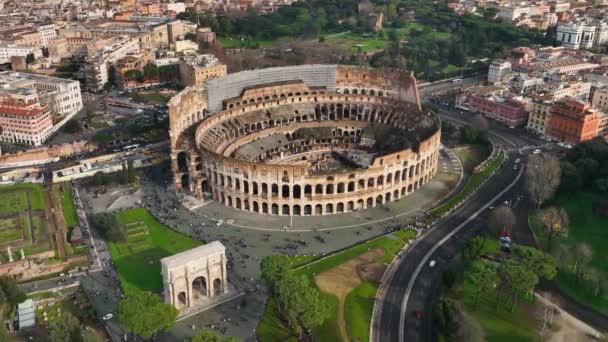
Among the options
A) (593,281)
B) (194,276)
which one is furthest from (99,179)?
(593,281)

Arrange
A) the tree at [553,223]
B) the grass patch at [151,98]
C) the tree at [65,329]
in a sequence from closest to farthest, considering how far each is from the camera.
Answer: the tree at [65,329]
the tree at [553,223]
the grass patch at [151,98]

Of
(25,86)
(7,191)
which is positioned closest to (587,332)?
(7,191)

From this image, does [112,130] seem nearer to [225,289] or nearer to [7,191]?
[7,191]

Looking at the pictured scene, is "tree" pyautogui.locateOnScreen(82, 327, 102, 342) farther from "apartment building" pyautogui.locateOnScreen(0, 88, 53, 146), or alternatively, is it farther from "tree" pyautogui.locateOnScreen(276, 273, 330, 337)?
"apartment building" pyautogui.locateOnScreen(0, 88, 53, 146)

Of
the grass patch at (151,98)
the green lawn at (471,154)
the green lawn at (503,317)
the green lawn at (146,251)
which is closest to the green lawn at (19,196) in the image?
the green lawn at (146,251)

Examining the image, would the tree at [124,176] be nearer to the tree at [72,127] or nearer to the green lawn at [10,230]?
the green lawn at [10,230]

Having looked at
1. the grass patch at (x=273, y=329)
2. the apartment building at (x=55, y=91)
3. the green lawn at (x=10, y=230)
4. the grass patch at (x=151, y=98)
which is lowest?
the grass patch at (x=273, y=329)

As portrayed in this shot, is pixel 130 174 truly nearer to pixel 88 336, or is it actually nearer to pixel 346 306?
pixel 88 336
